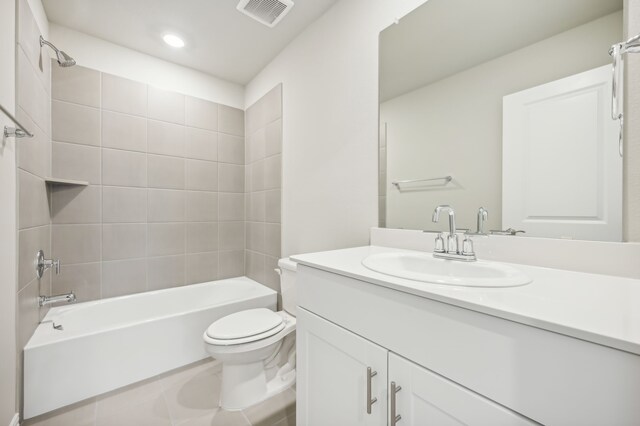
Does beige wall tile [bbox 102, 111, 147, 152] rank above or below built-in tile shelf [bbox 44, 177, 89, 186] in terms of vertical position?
above

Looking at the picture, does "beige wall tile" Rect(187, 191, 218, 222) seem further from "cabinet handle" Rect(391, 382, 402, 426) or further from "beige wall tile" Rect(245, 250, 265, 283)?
"cabinet handle" Rect(391, 382, 402, 426)

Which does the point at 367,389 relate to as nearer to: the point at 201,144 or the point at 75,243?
the point at 75,243

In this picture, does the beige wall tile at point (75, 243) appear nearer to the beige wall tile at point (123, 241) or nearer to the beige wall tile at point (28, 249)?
the beige wall tile at point (123, 241)

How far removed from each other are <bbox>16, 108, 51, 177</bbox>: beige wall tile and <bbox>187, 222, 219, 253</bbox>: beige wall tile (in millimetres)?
1031

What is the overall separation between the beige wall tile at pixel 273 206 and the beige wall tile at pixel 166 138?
90 centimetres

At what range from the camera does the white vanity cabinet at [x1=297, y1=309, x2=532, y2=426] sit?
0.59 m

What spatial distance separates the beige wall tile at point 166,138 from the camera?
2268mm

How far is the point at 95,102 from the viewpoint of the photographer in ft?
6.64

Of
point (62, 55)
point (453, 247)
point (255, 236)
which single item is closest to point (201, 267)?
point (255, 236)

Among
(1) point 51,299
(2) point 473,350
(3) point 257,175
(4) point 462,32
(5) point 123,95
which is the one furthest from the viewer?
(3) point 257,175

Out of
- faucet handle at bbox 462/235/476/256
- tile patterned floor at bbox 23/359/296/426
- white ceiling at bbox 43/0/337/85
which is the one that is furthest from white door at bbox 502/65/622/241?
tile patterned floor at bbox 23/359/296/426

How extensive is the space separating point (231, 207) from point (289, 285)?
128 centimetres

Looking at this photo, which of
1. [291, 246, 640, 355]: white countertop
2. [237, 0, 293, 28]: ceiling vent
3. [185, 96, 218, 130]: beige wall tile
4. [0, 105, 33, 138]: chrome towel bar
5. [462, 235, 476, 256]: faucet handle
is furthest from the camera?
[185, 96, 218, 130]: beige wall tile

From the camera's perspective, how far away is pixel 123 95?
213 cm
